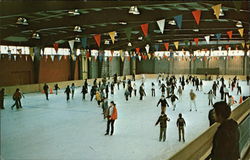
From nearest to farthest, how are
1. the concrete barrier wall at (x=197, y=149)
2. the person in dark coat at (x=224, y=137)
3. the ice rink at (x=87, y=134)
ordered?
the person in dark coat at (x=224, y=137) → the concrete barrier wall at (x=197, y=149) → the ice rink at (x=87, y=134)

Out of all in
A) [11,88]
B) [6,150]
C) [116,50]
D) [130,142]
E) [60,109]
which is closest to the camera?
[6,150]

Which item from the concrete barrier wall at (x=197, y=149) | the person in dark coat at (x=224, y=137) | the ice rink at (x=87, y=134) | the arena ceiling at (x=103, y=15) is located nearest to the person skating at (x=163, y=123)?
the ice rink at (x=87, y=134)

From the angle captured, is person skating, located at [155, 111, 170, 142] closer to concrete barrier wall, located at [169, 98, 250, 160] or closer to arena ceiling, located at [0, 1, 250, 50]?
concrete barrier wall, located at [169, 98, 250, 160]

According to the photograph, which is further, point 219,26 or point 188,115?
point 219,26

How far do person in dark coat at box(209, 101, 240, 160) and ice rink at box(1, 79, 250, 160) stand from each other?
4799 mm

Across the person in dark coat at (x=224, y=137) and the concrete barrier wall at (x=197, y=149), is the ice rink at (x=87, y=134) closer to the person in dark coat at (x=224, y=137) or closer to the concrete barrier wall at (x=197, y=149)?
the concrete barrier wall at (x=197, y=149)

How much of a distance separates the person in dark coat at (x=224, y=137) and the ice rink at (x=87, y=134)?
15.7 feet

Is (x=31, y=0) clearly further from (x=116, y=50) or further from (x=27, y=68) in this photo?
(x=116, y=50)

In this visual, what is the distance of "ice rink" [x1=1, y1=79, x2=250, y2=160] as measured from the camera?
8102mm

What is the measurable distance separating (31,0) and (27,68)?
20803 millimetres

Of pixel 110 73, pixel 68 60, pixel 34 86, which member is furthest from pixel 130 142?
pixel 110 73

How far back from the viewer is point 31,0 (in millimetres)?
10109

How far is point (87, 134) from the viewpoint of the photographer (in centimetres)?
1040

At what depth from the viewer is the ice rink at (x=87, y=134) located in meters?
8.10
